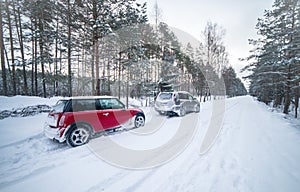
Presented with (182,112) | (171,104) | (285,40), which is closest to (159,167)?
(171,104)

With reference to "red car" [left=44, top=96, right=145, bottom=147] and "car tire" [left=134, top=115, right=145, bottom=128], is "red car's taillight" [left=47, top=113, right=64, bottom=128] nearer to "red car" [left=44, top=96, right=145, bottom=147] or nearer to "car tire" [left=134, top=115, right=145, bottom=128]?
"red car" [left=44, top=96, right=145, bottom=147]

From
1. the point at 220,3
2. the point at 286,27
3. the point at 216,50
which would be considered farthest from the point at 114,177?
the point at 216,50

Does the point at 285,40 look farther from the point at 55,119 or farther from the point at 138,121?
the point at 55,119

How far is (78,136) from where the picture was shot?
5051 millimetres

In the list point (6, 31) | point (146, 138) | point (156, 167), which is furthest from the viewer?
point (6, 31)

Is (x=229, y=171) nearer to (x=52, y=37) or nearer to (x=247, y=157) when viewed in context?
(x=247, y=157)

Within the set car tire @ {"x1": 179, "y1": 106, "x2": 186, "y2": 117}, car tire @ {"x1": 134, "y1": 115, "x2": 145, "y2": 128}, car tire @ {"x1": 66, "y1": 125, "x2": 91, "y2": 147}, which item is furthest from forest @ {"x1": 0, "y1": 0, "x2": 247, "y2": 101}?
car tire @ {"x1": 66, "y1": 125, "x2": 91, "y2": 147}

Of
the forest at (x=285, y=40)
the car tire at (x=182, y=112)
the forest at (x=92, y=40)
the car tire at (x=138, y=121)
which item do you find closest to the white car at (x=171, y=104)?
the car tire at (x=182, y=112)

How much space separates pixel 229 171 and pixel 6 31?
24358mm

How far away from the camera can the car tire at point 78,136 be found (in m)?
4.88

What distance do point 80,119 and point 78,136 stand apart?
0.60m

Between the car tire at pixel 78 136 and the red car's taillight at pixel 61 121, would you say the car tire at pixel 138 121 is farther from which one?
the red car's taillight at pixel 61 121

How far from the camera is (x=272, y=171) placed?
10.9 ft

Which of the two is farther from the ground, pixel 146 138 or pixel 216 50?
pixel 216 50
